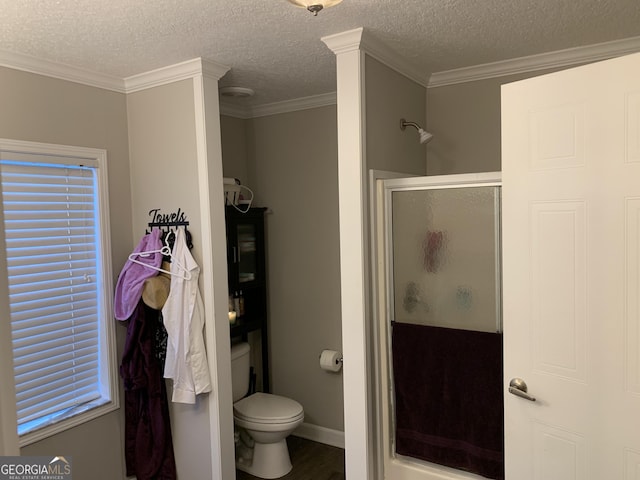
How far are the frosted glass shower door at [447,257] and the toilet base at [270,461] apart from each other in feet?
4.49

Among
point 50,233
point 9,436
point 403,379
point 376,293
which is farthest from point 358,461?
point 50,233

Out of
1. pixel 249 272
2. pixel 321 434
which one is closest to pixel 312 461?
pixel 321 434

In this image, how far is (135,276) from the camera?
266cm

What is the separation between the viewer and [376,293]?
236 cm

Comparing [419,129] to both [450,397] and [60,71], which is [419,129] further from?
[60,71]

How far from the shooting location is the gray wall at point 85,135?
2354 mm

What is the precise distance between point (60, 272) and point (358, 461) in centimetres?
183

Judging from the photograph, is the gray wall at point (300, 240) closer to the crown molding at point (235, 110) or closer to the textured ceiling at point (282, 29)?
the crown molding at point (235, 110)

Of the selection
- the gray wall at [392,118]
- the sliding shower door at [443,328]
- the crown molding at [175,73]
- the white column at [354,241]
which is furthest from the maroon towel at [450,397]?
the crown molding at [175,73]

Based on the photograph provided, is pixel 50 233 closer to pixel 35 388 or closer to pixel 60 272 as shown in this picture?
pixel 60 272

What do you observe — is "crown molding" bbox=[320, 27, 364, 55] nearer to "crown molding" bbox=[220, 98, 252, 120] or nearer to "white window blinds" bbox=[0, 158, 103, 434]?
"crown molding" bbox=[220, 98, 252, 120]

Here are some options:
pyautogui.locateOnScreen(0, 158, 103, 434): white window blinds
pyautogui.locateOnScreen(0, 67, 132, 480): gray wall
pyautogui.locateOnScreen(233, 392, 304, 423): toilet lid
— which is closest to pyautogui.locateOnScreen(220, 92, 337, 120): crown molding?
pyautogui.locateOnScreen(0, 67, 132, 480): gray wall

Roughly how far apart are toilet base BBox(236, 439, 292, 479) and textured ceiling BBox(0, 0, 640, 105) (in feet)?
7.64

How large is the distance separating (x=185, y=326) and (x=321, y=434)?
60.7 inches
